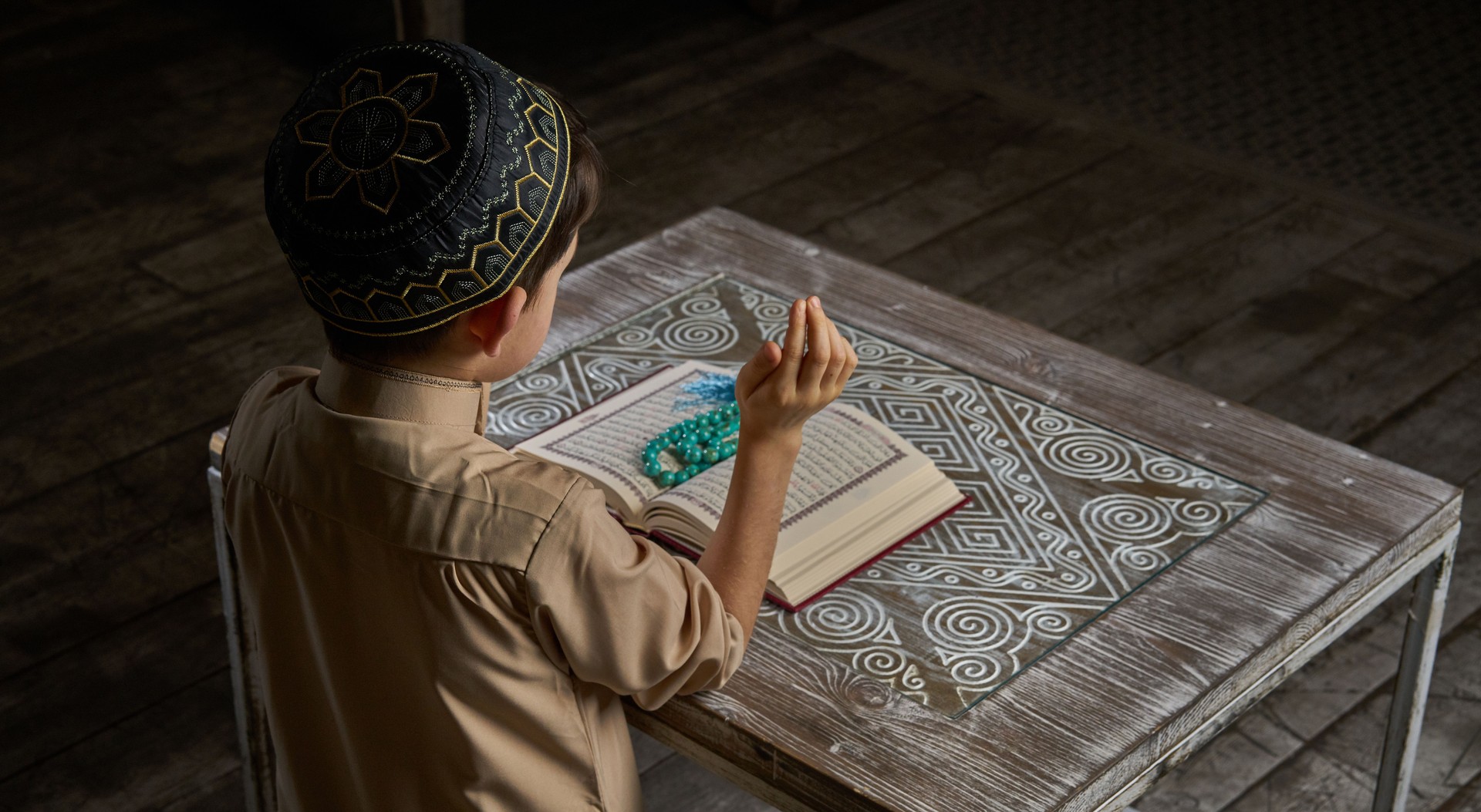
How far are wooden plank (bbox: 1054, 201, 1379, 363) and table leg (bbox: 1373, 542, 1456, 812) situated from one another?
3.95ft

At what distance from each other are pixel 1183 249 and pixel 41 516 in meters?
1.98

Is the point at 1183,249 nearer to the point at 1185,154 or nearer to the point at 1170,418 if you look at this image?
the point at 1185,154

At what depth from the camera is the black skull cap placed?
0.90 metres

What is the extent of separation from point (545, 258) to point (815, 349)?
0.19 meters

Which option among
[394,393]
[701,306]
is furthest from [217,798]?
[394,393]

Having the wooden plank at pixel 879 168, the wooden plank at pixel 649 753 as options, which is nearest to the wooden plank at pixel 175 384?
the wooden plank at pixel 879 168

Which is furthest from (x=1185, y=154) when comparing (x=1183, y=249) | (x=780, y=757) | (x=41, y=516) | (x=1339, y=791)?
(x=780, y=757)

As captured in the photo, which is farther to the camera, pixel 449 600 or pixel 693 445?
pixel 693 445

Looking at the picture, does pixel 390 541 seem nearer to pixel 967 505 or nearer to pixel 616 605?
pixel 616 605

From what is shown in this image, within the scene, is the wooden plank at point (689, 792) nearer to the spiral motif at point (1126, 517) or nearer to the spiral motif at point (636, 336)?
the spiral motif at point (636, 336)

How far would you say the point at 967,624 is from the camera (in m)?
1.18

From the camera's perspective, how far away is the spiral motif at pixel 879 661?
114 centimetres

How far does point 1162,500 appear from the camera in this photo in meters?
1.33

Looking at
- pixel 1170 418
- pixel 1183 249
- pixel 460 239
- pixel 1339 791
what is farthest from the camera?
pixel 1183 249
